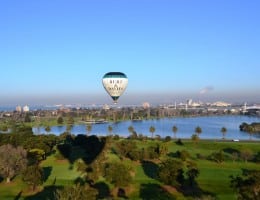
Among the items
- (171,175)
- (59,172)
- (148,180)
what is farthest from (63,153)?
(171,175)

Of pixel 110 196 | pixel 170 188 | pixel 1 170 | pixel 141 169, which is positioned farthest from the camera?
pixel 141 169

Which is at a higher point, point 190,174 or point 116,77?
point 116,77

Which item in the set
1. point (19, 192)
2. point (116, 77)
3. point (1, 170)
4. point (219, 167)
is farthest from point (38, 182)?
point (219, 167)

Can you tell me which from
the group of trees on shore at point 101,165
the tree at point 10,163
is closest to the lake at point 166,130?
the group of trees on shore at point 101,165

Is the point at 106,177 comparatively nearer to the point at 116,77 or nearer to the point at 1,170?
the point at 1,170

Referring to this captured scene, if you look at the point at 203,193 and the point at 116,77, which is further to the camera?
the point at 116,77

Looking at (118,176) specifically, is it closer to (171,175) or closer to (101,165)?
(171,175)
